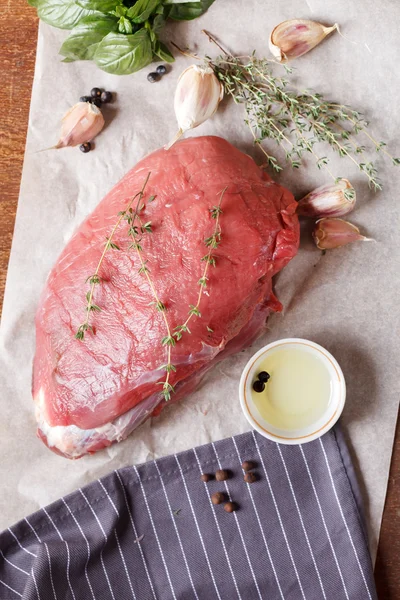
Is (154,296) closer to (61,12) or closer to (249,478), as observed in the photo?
(249,478)

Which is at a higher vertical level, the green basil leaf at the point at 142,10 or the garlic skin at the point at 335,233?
the green basil leaf at the point at 142,10

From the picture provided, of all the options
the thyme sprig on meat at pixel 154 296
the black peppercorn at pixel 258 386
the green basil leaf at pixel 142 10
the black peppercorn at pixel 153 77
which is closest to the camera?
the thyme sprig on meat at pixel 154 296

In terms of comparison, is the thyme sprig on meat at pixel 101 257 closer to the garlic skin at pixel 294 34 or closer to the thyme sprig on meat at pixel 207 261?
the thyme sprig on meat at pixel 207 261

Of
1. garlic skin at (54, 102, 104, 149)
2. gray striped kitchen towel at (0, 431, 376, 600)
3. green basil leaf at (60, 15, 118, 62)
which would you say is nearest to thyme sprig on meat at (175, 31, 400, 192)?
green basil leaf at (60, 15, 118, 62)

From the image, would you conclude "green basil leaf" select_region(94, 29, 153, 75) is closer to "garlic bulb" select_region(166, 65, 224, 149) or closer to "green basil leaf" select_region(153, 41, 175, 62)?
"green basil leaf" select_region(153, 41, 175, 62)

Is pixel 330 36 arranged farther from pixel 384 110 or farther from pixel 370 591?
pixel 370 591

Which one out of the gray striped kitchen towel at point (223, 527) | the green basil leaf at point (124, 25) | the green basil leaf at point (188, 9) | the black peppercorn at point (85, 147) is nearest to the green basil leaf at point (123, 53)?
the green basil leaf at point (124, 25)

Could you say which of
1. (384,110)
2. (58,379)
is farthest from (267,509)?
(384,110)

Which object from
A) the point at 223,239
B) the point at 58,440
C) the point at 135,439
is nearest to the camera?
the point at 223,239
